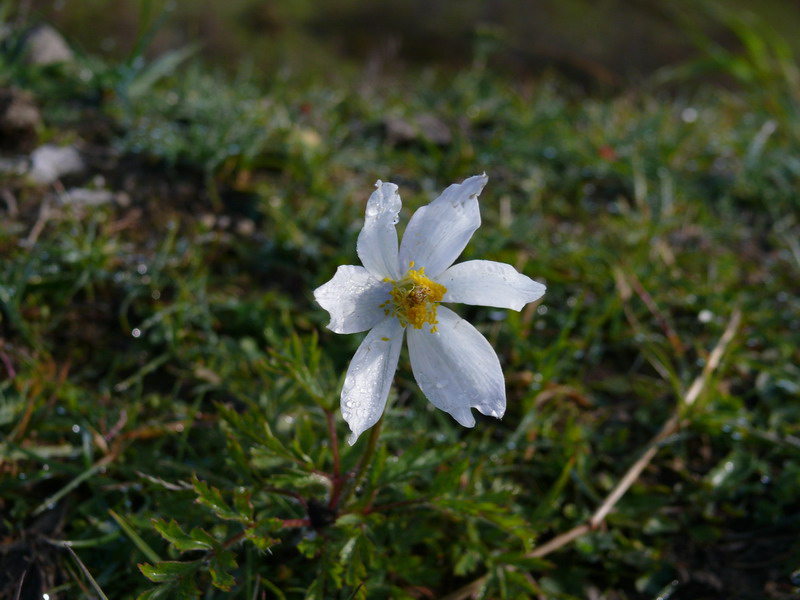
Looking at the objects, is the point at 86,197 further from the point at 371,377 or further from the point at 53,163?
the point at 371,377

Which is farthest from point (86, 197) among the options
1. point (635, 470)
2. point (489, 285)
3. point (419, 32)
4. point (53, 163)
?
point (419, 32)

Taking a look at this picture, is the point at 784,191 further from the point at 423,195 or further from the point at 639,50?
the point at 639,50

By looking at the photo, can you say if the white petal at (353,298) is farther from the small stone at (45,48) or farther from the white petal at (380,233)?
the small stone at (45,48)

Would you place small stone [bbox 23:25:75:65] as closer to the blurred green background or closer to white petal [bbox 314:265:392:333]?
the blurred green background

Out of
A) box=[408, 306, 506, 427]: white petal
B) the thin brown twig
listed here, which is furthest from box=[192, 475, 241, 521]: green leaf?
the thin brown twig

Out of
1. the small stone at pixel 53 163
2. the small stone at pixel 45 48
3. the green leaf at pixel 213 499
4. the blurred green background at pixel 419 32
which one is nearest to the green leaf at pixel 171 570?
the green leaf at pixel 213 499

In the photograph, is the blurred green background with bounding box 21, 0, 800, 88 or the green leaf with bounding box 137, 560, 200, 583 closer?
the green leaf with bounding box 137, 560, 200, 583

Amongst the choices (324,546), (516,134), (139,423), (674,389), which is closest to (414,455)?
(324,546)
